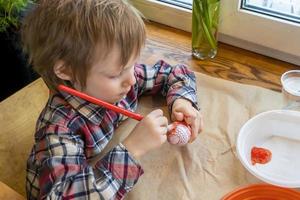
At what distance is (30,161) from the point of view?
75 cm

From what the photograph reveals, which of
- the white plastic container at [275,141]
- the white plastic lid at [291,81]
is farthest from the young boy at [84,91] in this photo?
the white plastic lid at [291,81]

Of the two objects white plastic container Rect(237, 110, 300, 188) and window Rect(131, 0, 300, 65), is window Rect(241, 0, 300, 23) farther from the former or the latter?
white plastic container Rect(237, 110, 300, 188)

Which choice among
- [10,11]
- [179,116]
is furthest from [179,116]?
[10,11]

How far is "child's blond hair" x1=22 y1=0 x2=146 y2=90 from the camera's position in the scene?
2.21 feet

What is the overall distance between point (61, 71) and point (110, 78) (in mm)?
77

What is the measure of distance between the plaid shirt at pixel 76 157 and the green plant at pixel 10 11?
295 mm

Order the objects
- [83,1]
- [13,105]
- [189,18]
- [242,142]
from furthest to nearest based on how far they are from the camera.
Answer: [189,18]
[13,105]
[242,142]
[83,1]

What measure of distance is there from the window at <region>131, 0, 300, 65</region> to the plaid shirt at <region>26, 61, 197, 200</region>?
1.15 ft

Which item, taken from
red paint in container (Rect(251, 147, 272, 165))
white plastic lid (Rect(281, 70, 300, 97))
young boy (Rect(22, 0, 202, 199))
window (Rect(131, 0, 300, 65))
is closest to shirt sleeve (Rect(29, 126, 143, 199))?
young boy (Rect(22, 0, 202, 199))

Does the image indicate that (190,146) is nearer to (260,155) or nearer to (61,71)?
(260,155)

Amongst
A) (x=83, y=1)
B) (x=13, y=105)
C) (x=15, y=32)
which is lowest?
→ (x=13, y=105)

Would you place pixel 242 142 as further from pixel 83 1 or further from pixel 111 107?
pixel 83 1

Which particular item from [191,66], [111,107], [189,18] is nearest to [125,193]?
[111,107]

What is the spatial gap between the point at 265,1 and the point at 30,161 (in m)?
0.59
